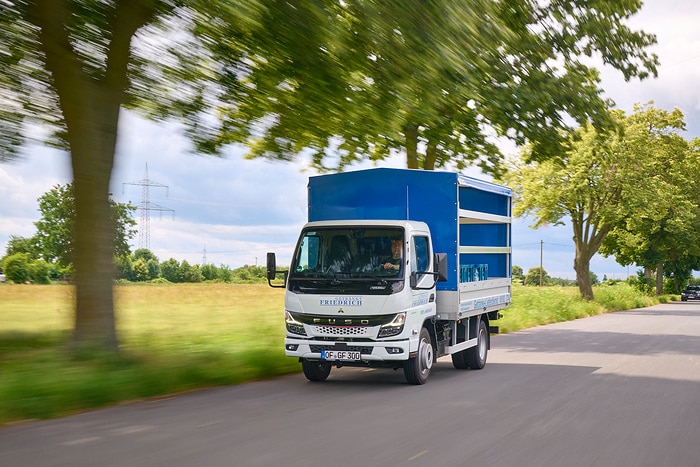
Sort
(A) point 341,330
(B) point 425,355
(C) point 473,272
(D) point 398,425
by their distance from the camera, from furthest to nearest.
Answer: (C) point 473,272 → (B) point 425,355 → (A) point 341,330 → (D) point 398,425

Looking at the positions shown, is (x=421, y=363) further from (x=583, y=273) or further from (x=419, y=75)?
(x=583, y=273)

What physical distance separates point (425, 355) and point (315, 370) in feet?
5.48

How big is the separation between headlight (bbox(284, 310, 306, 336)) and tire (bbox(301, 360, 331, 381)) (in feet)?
2.13

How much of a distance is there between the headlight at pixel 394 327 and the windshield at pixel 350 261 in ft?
1.28

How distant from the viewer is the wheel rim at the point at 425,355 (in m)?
11.4

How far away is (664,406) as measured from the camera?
31.3 feet

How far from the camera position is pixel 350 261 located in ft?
37.0

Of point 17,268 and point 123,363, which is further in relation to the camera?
point 17,268

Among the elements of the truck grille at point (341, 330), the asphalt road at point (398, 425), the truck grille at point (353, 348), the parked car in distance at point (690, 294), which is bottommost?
the parked car in distance at point (690, 294)

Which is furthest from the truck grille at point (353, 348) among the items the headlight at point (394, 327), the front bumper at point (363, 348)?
the headlight at point (394, 327)

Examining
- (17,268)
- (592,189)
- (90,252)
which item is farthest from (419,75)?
(17,268)

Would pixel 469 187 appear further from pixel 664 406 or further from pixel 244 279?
pixel 244 279

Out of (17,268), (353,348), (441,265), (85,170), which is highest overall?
(85,170)

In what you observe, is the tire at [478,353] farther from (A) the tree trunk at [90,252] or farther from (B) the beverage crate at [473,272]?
(A) the tree trunk at [90,252]
